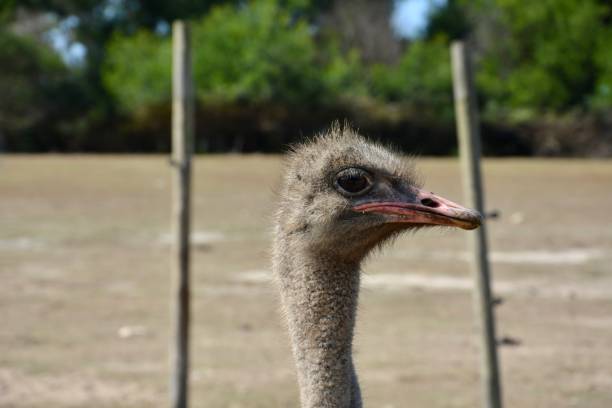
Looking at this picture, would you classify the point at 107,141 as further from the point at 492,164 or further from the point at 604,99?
the point at 604,99

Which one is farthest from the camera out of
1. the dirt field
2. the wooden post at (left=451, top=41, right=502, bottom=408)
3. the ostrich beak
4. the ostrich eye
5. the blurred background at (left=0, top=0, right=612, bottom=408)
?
the blurred background at (left=0, top=0, right=612, bottom=408)

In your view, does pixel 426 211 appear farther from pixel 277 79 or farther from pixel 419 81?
pixel 419 81

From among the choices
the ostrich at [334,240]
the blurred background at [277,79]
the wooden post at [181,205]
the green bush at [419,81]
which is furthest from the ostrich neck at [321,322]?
the green bush at [419,81]

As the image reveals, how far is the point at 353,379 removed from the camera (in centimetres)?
270

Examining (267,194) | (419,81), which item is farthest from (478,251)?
(419,81)

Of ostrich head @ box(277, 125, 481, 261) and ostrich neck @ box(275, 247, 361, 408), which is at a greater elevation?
ostrich head @ box(277, 125, 481, 261)

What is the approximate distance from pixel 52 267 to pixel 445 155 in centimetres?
1666

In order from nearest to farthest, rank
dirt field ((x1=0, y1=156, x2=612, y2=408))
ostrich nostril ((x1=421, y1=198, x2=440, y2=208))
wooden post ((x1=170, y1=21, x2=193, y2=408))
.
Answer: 1. ostrich nostril ((x1=421, y1=198, x2=440, y2=208))
2. wooden post ((x1=170, y1=21, x2=193, y2=408))
3. dirt field ((x1=0, y1=156, x2=612, y2=408))

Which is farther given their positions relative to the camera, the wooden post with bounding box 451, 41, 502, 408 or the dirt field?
the dirt field

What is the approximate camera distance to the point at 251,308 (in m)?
9.23

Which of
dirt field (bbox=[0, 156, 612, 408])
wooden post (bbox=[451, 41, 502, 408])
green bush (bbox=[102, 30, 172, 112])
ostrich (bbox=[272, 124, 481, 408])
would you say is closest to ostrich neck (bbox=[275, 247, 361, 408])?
ostrich (bbox=[272, 124, 481, 408])

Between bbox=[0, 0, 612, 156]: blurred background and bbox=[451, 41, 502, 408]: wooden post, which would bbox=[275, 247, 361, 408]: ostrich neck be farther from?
bbox=[0, 0, 612, 156]: blurred background

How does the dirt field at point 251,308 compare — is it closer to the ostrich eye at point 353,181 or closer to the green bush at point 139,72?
the ostrich eye at point 353,181

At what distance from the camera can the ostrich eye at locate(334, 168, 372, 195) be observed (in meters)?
2.75
